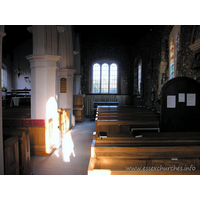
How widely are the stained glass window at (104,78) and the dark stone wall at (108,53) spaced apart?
1.34 feet

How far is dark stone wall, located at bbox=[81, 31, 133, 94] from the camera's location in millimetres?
11539

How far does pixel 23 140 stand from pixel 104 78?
9758 mm

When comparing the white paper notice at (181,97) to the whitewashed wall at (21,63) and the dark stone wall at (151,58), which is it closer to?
the dark stone wall at (151,58)

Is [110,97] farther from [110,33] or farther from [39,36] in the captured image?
[39,36]

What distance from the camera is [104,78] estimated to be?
39.1 ft

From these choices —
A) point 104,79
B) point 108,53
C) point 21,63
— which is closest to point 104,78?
point 104,79

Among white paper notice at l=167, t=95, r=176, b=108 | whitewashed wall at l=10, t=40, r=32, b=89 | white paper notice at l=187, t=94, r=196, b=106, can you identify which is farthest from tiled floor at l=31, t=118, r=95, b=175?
whitewashed wall at l=10, t=40, r=32, b=89

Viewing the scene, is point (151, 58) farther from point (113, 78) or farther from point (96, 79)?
point (96, 79)

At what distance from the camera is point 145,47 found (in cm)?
885

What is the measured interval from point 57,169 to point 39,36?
10.3 feet

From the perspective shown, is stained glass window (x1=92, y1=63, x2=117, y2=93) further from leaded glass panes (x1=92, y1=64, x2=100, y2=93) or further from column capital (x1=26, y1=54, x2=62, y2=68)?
column capital (x1=26, y1=54, x2=62, y2=68)

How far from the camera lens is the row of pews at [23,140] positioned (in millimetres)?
2236

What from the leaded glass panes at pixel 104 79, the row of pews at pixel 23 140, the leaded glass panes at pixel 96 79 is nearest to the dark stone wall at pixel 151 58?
the leaded glass panes at pixel 104 79

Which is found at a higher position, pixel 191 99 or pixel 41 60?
pixel 41 60
